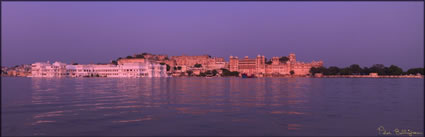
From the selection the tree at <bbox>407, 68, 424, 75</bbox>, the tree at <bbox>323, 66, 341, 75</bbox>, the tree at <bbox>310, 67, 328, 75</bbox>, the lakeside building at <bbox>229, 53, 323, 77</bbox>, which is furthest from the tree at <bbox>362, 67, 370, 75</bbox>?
the lakeside building at <bbox>229, 53, 323, 77</bbox>

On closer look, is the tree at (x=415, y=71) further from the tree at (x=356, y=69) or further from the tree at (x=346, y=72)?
the tree at (x=346, y=72)

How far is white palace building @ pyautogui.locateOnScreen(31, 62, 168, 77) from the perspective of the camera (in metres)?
154

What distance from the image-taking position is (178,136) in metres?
10.5

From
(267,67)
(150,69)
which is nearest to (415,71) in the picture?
(267,67)

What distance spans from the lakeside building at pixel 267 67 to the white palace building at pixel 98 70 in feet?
152

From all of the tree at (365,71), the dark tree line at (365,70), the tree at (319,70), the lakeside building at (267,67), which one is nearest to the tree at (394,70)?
the dark tree line at (365,70)

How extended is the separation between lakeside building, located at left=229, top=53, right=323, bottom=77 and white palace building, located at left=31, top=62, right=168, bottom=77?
46275mm

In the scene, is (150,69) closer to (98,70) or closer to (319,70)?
(98,70)

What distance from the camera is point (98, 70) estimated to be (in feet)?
532

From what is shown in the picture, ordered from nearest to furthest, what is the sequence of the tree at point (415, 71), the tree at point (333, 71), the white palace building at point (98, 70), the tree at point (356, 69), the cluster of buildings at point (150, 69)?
the tree at point (415, 71)
the white palace building at point (98, 70)
the cluster of buildings at point (150, 69)
the tree at point (333, 71)
the tree at point (356, 69)

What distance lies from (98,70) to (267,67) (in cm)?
8379

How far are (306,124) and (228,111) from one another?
181 inches

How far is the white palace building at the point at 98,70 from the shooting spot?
153500mm

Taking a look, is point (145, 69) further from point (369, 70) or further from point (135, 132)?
point (135, 132)
